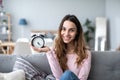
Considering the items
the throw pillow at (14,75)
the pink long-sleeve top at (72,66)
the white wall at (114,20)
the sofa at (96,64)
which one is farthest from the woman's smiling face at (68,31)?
the white wall at (114,20)

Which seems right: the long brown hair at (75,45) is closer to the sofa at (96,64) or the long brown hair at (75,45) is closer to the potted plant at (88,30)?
the sofa at (96,64)

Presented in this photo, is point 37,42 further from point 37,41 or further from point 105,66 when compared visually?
point 105,66

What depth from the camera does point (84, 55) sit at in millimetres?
2152

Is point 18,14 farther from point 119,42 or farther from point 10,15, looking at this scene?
point 119,42

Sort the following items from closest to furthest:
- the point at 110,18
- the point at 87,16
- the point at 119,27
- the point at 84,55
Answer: the point at 84,55, the point at 119,27, the point at 110,18, the point at 87,16

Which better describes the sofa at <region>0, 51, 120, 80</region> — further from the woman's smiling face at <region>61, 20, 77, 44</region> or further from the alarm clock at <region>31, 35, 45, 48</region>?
the woman's smiling face at <region>61, 20, 77, 44</region>

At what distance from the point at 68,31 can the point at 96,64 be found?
45cm

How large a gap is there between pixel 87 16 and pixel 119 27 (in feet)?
5.16

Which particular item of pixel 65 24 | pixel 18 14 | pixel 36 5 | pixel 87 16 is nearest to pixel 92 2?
pixel 87 16

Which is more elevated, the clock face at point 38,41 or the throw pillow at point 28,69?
the clock face at point 38,41

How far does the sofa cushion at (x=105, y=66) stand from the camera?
2.26 m

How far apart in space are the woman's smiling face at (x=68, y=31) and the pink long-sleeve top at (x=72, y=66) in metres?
0.18

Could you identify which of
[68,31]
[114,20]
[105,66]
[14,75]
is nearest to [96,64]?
[105,66]

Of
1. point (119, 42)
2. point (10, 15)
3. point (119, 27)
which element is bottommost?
point (119, 42)
